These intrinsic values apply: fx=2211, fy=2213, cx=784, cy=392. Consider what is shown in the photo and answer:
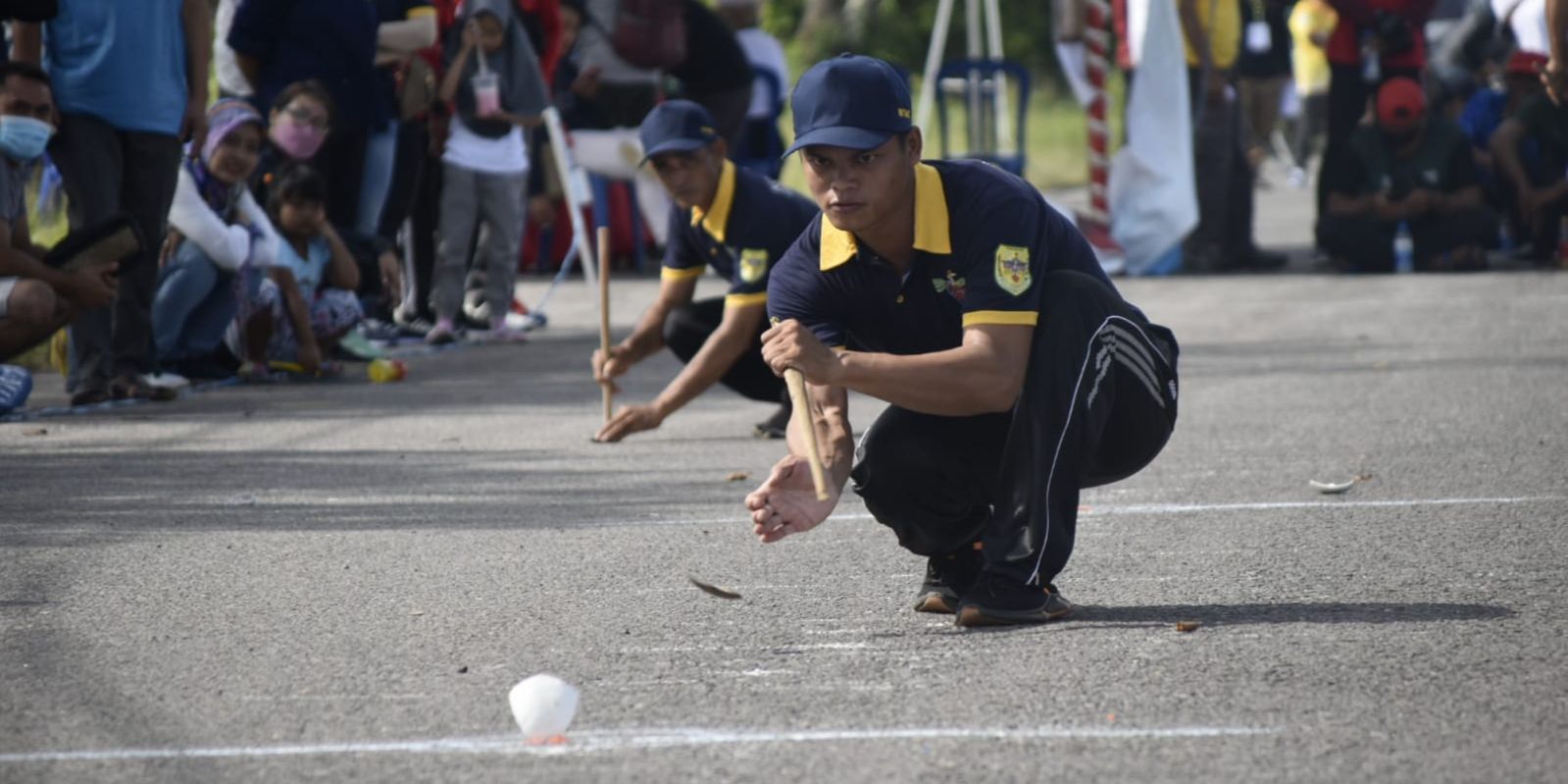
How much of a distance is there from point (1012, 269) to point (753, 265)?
3052 mm

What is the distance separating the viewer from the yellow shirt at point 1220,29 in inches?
591

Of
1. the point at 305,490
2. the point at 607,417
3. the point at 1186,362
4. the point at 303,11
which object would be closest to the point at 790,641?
the point at 305,490

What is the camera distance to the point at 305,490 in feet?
23.0

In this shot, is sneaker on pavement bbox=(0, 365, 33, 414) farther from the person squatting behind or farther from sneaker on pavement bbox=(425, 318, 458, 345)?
sneaker on pavement bbox=(425, 318, 458, 345)

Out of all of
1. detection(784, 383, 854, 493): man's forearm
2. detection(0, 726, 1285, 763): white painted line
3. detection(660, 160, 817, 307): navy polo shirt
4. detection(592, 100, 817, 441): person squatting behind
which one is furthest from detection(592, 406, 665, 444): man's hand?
detection(0, 726, 1285, 763): white painted line

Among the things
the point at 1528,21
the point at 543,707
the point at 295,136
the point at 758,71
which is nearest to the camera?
the point at 543,707

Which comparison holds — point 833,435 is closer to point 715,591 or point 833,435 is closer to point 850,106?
point 715,591

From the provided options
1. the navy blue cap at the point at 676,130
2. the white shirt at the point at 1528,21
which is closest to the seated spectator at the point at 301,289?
the navy blue cap at the point at 676,130

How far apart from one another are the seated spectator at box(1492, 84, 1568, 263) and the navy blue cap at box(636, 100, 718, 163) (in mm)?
8740

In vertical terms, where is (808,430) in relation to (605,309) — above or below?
above

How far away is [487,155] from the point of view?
11781mm

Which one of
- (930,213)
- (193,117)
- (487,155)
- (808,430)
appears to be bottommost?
(487,155)

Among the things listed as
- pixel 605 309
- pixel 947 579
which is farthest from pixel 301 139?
pixel 947 579

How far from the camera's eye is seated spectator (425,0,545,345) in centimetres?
1166
